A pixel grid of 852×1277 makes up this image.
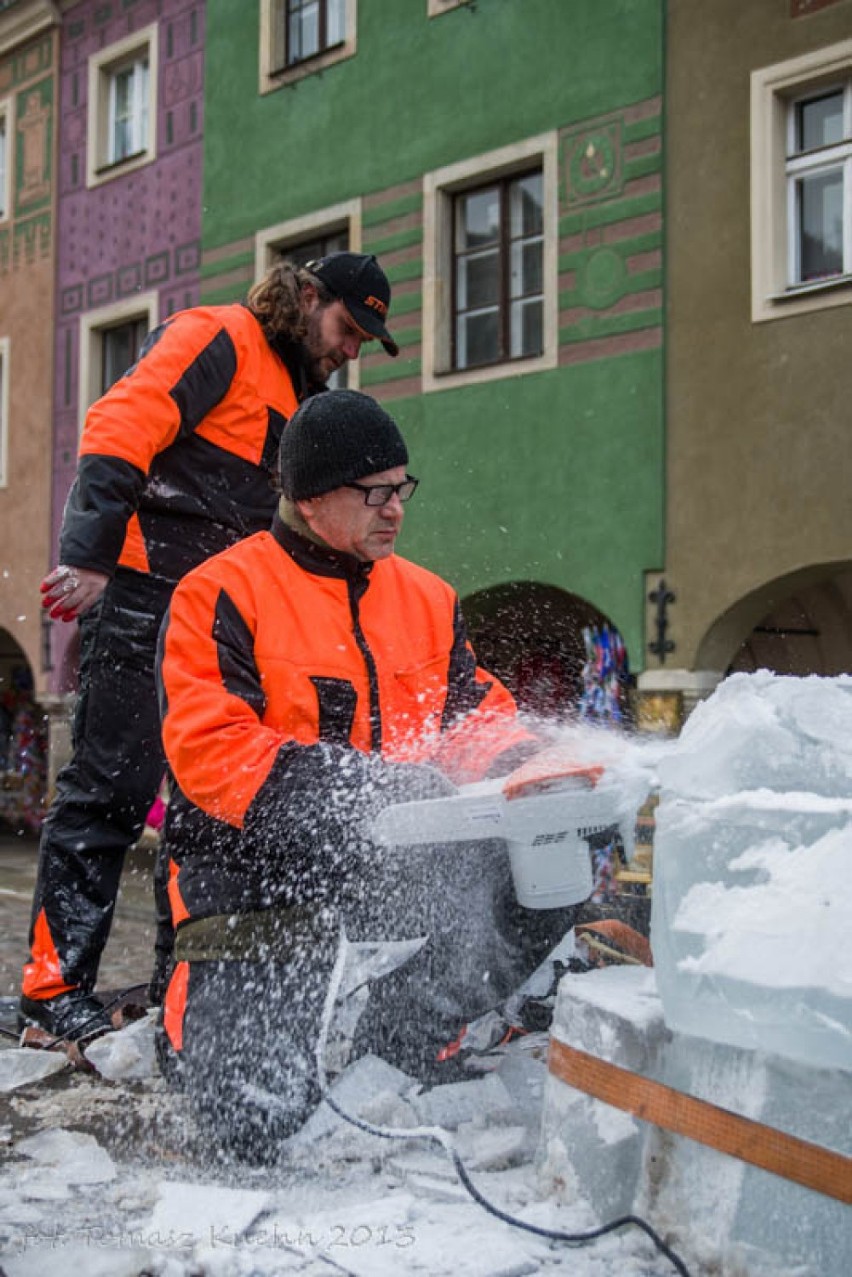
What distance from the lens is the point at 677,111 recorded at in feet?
27.9

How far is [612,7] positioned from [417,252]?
209 cm

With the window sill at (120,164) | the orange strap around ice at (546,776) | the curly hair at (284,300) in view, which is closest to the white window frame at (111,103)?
the window sill at (120,164)

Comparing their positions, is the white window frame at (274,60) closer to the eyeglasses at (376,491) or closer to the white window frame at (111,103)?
the white window frame at (111,103)

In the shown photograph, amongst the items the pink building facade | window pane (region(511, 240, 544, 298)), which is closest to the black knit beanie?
window pane (region(511, 240, 544, 298))

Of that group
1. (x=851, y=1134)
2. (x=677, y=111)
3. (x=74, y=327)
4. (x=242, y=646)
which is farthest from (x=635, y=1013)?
(x=74, y=327)

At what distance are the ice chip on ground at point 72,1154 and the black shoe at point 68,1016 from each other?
55cm

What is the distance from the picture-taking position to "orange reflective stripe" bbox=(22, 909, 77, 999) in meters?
3.44

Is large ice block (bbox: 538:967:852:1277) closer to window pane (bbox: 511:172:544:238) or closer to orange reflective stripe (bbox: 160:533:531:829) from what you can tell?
orange reflective stripe (bbox: 160:533:531:829)

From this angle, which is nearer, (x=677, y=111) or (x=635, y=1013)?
(x=635, y=1013)

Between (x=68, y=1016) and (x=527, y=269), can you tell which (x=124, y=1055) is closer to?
(x=68, y=1016)

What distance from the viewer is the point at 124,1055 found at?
313 centimetres

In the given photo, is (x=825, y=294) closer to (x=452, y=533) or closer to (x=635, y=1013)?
(x=452, y=533)

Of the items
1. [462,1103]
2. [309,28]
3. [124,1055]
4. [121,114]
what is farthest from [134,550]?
[121,114]

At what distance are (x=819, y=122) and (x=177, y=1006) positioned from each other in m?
6.91
